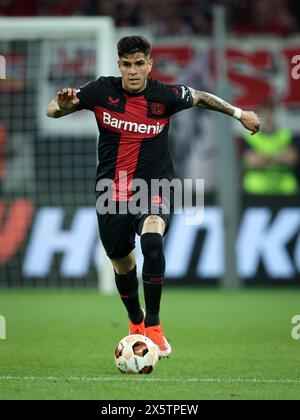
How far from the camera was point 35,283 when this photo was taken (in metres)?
14.8

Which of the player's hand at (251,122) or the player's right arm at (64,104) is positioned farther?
the player's hand at (251,122)

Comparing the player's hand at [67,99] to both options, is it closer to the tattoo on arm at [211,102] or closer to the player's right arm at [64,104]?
the player's right arm at [64,104]

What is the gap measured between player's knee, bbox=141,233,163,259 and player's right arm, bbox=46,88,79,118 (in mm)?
1094

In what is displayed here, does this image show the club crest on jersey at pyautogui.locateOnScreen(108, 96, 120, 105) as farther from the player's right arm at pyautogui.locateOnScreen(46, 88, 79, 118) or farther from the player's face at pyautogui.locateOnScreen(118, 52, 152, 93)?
the player's right arm at pyautogui.locateOnScreen(46, 88, 79, 118)

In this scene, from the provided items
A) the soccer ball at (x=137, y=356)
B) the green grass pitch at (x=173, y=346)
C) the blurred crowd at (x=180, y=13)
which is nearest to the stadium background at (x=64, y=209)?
the green grass pitch at (x=173, y=346)

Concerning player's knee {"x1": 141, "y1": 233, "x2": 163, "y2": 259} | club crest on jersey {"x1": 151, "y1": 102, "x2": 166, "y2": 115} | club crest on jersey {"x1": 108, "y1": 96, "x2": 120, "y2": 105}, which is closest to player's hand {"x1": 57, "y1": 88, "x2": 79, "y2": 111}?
club crest on jersey {"x1": 108, "y1": 96, "x2": 120, "y2": 105}

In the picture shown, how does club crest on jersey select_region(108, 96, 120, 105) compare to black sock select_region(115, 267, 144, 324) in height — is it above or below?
above


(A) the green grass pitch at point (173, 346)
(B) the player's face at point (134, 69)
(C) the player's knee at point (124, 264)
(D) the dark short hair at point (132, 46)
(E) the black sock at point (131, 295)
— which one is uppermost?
(D) the dark short hair at point (132, 46)

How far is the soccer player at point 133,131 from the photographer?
25.2 feet

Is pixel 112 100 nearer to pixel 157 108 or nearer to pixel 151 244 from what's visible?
pixel 157 108

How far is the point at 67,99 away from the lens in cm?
762

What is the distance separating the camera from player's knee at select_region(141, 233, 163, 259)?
740cm

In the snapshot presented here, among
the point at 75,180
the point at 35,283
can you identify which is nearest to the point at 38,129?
the point at 75,180
